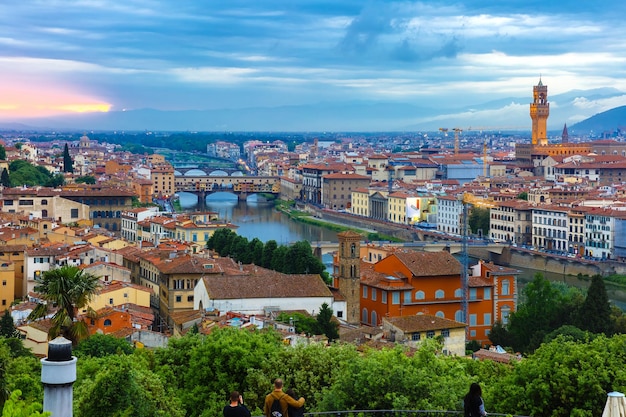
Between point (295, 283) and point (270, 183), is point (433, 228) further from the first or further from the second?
point (295, 283)

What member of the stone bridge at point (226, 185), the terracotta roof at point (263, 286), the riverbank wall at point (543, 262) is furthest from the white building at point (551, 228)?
the stone bridge at point (226, 185)

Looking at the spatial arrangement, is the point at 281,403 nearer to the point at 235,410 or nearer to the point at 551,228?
the point at 235,410

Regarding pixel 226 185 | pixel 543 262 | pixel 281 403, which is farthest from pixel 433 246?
pixel 281 403

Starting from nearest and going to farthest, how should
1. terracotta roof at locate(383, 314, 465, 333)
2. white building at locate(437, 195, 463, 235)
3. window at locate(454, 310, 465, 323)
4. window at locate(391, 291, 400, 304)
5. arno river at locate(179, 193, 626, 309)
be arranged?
terracotta roof at locate(383, 314, 465, 333) → window at locate(391, 291, 400, 304) → window at locate(454, 310, 465, 323) → arno river at locate(179, 193, 626, 309) → white building at locate(437, 195, 463, 235)

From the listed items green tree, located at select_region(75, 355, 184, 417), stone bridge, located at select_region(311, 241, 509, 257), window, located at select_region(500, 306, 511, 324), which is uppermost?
green tree, located at select_region(75, 355, 184, 417)

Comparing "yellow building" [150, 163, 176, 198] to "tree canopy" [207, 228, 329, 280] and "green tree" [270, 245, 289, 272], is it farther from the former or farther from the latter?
"green tree" [270, 245, 289, 272]

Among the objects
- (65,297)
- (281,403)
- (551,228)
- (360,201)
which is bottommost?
(360,201)

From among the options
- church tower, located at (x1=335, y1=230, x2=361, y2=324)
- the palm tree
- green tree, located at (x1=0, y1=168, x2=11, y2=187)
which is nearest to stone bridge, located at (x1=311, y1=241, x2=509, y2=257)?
green tree, located at (x1=0, y1=168, x2=11, y2=187)

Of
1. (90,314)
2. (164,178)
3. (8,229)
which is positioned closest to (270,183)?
A: (164,178)
